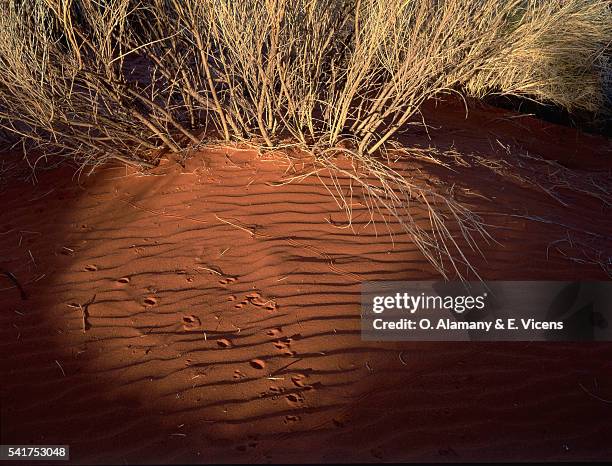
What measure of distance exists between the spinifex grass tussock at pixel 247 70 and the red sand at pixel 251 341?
13.0 inches

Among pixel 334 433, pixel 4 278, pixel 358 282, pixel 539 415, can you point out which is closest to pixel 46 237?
pixel 4 278

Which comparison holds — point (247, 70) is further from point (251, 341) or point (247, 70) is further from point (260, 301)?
point (251, 341)

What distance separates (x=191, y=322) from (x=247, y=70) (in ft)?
7.91

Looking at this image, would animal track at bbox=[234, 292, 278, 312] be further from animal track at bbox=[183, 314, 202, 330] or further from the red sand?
animal track at bbox=[183, 314, 202, 330]

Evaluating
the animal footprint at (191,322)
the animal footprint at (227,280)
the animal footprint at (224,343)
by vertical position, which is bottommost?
the animal footprint at (224,343)

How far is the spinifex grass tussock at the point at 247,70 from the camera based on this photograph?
198 inches

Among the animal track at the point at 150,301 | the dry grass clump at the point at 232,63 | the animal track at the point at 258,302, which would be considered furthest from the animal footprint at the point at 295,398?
the dry grass clump at the point at 232,63

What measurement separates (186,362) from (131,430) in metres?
0.55

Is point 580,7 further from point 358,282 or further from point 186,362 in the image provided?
point 186,362

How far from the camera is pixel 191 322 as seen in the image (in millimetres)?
4035

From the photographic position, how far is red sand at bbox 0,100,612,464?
333cm

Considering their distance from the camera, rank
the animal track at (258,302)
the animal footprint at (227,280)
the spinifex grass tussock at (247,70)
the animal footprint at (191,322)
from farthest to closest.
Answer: the spinifex grass tussock at (247,70)
the animal footprint at (227,280)
the animal track at (258,302)
the animal footprint at (191,322)

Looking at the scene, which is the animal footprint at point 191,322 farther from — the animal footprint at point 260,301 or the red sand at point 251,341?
the animal footprint at point 260,301

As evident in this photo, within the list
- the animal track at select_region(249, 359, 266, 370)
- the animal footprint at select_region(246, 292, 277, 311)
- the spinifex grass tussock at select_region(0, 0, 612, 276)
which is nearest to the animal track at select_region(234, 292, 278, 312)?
the animal footprint at select_region(246, 292, 277, 311)
